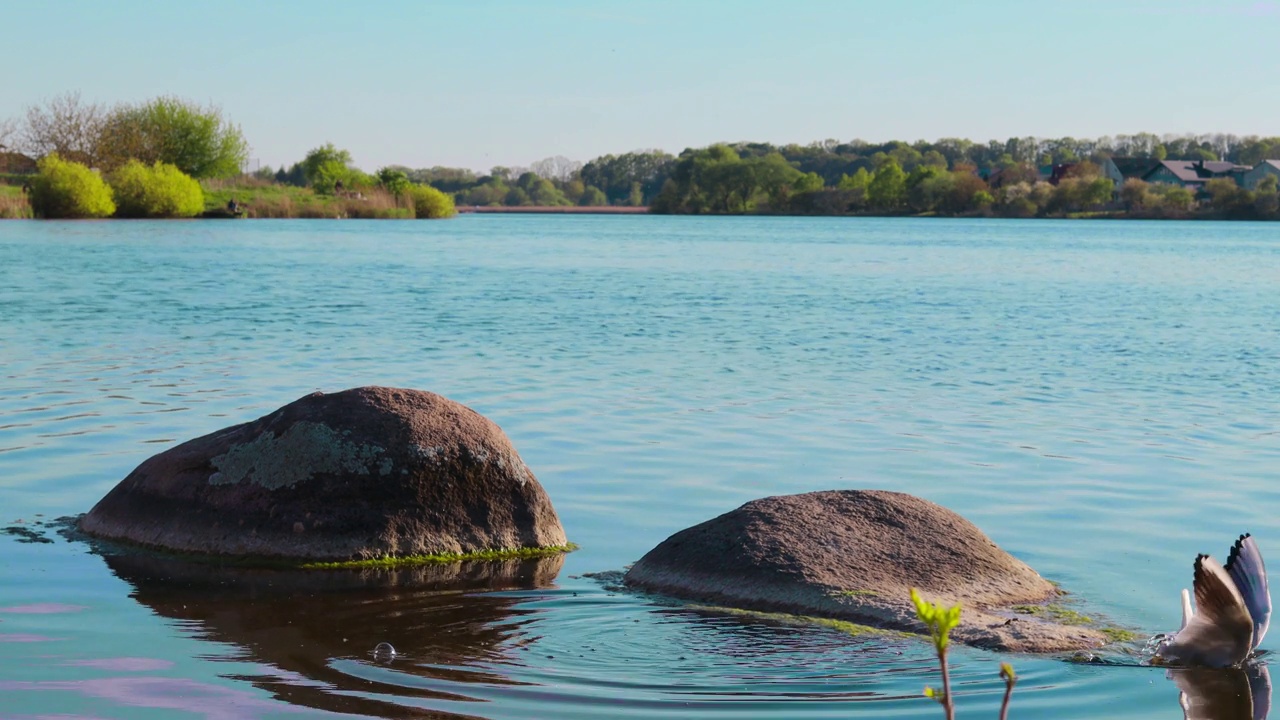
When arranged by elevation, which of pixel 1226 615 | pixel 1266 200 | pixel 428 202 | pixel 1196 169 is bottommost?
pixel 1226 615

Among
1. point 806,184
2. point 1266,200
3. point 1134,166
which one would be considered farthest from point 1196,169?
point 806,184

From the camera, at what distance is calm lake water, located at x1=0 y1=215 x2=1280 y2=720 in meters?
5.90

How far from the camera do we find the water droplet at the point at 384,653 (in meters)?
6.19

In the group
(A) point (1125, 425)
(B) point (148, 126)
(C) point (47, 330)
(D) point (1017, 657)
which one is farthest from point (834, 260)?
(B) point (148, 126)

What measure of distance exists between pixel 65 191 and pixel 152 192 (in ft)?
23.9

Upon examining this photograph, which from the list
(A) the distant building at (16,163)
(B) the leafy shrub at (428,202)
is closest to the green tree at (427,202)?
(B) the leafy shrub at (428,202)

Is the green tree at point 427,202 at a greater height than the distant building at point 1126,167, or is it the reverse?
the distant building at point 1126,167

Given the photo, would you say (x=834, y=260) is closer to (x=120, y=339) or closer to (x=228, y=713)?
(x=120, y=339)

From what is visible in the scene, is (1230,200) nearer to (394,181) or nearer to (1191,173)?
(1191,173)

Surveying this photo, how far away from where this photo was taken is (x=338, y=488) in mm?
7902

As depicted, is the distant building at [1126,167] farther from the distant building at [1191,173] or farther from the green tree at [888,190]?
the green tree at [888,190]

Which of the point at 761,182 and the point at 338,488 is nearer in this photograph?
the point at 338,488

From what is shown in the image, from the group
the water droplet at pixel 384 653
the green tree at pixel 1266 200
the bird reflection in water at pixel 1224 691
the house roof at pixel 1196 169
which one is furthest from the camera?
the house roof at pixel 1196 169

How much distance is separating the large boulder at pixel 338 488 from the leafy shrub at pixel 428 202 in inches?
4136
